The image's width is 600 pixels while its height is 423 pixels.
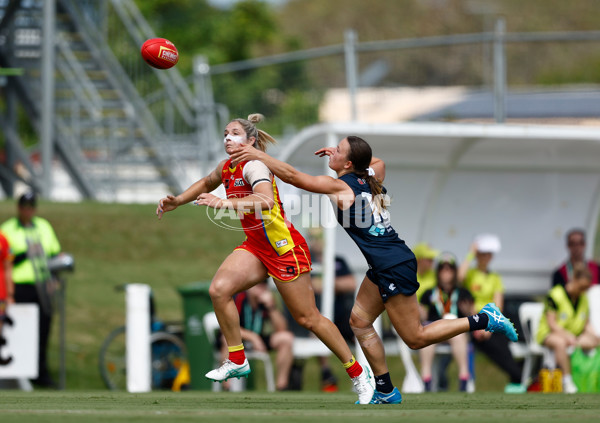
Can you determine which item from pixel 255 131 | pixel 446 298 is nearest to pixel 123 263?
pixel 446 298

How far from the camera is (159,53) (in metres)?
7.81

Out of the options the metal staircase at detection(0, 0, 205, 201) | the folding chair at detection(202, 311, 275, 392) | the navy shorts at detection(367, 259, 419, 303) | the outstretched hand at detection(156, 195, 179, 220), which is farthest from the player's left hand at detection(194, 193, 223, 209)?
the metal staircase at detection(0, 0, 205, 201)

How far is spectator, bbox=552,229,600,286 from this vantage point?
1170cm

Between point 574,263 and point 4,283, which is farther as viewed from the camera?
point 574,263

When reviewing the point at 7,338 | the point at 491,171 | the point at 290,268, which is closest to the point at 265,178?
the point at 290,268

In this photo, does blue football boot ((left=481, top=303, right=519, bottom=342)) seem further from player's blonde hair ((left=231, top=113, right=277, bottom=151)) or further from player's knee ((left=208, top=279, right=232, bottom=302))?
player's blonde hair ((left=231, top=113, right=277, bottom=151))

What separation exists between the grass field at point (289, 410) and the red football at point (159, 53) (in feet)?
8.21

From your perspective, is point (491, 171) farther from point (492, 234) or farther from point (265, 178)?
point (265, 178)

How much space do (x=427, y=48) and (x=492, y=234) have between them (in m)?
3.06

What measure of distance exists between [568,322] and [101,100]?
10339 millimetres

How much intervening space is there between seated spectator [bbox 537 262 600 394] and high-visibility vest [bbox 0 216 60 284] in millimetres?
5659

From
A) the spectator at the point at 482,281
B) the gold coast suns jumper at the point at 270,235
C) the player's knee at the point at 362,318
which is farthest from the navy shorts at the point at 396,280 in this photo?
the spectator at the point at 482,281

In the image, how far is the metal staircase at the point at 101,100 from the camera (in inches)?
716

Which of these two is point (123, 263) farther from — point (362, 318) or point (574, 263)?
point (362, 318)
